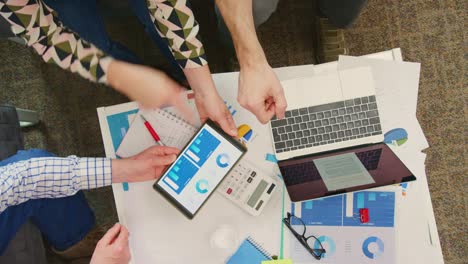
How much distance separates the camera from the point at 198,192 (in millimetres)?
877

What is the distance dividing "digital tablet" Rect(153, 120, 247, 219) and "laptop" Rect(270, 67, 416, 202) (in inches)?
4.9

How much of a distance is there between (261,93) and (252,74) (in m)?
0.04

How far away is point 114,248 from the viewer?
2.90ft

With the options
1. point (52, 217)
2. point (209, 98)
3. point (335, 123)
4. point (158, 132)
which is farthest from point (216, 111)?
point (52, 217)

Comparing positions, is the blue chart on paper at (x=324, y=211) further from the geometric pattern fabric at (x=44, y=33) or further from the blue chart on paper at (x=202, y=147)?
the geometric pattern fabric at (x=44, y=33)

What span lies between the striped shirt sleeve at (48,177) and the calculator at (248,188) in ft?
0.86

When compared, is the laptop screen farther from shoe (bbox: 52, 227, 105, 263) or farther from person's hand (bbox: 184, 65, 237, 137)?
shoe (bbox: 52, 227, 105, 263)

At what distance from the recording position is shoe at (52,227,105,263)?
1.30 meters

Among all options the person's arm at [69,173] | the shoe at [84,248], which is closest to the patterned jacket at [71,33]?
the person's arm at [69,173]

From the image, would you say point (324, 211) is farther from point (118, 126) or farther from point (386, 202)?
point (118, 126)

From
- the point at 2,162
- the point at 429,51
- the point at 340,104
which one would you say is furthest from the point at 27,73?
the point at 429,51

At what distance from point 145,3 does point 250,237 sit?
0.57m

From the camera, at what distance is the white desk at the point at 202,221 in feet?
3.04

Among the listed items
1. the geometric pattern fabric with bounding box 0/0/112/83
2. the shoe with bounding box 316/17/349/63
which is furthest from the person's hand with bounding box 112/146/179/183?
the shoe with bounding box 316/17/349/63
